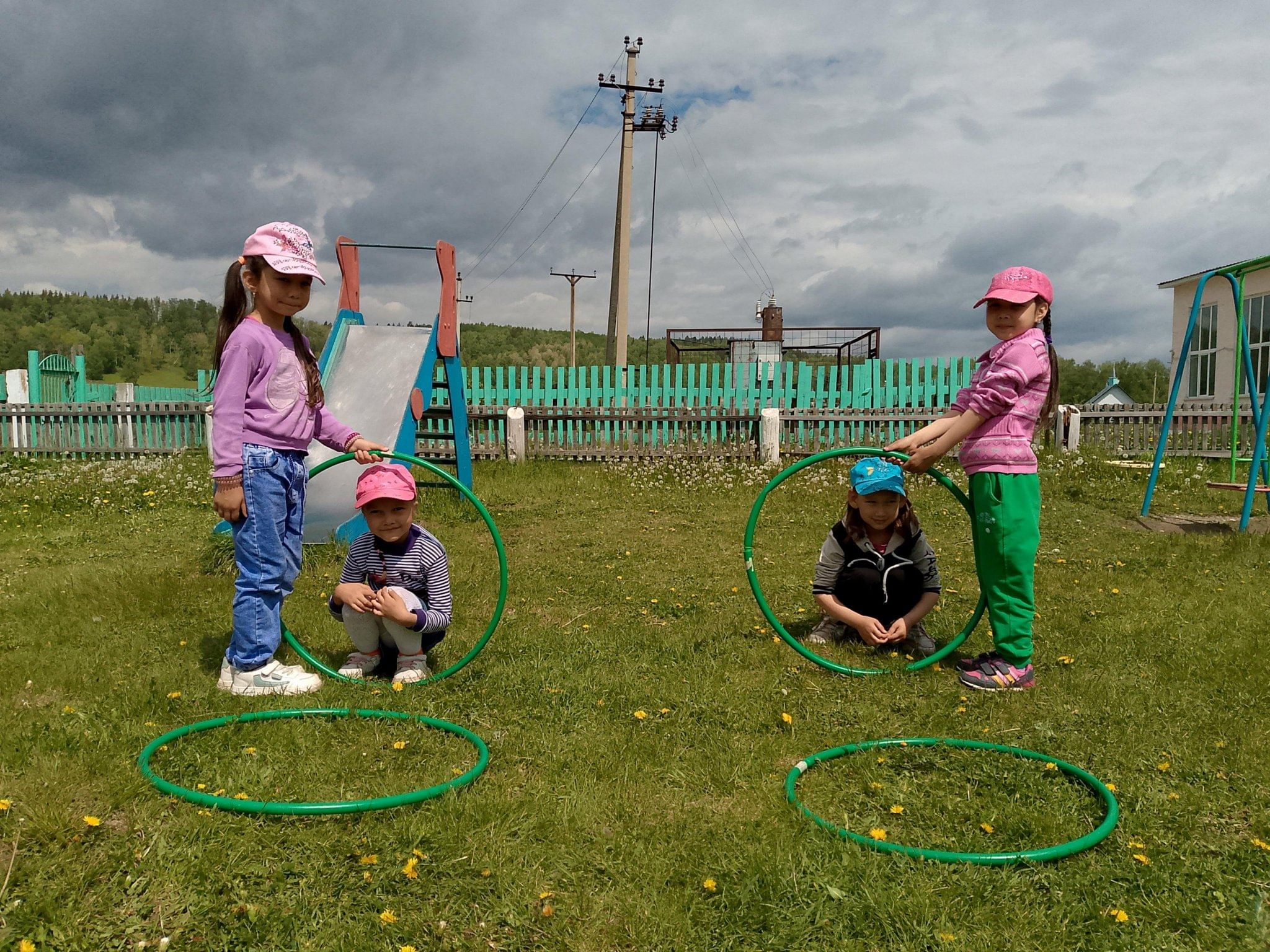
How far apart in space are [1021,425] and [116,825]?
4062 mm

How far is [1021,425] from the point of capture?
4.29m

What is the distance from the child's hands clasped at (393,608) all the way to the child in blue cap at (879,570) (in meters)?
2.23

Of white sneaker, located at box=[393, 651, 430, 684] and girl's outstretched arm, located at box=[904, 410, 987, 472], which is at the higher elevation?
girl's outstretched arm, located at box=[904, 410, 987, 472]

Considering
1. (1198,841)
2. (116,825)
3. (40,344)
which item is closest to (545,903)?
(116,825)

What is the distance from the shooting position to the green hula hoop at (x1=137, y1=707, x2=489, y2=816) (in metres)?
2.92

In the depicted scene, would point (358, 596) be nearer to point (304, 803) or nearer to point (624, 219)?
point (304, 803)

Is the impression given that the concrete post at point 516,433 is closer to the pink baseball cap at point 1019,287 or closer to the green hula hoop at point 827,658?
the green hula hoop at point 827,658

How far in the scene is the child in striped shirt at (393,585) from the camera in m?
4.23

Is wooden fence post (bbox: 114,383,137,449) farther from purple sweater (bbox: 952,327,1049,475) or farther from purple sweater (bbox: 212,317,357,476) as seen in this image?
purple sweater (bbox: 952,327,1049,475)

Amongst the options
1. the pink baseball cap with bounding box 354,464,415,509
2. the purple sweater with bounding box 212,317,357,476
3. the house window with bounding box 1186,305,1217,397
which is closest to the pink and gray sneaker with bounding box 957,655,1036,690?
the pink baseball cap with bounding box 354,464,415,509

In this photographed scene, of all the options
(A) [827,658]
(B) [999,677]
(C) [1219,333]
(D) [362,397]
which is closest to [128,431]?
(D) [362,397]

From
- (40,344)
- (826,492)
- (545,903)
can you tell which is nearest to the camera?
(545,903)

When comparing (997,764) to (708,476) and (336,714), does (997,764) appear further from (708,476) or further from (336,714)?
(708,476)

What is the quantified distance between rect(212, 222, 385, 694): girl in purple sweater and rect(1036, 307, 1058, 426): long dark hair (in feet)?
10.7
